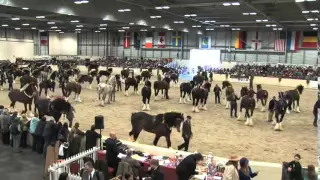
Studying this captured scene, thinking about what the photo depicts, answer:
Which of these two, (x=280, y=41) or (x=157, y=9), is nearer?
(x=157, y=9)

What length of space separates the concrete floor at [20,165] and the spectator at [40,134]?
0.22 metres

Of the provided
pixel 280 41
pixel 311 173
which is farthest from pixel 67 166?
→ pixel 280 41

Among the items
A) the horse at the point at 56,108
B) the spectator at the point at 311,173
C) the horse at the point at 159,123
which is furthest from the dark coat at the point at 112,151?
the horse at the point at 56,108

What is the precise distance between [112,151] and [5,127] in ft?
15.8

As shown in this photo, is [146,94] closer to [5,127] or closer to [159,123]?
[159,123]

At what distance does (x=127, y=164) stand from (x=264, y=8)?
2277 centimetres

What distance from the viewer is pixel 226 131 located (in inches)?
512

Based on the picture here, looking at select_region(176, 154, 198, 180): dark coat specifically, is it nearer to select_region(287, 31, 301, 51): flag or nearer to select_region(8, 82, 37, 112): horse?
select_region(8, 82, 37, 112): horse

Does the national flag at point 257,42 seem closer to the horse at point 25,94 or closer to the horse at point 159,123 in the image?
the horse at point 25,94

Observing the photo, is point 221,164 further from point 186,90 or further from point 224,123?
point 186,90

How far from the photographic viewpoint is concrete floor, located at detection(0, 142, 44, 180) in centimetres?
830

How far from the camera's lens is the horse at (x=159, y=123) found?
948 centimetres

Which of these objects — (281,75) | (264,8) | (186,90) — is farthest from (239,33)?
(186,90)

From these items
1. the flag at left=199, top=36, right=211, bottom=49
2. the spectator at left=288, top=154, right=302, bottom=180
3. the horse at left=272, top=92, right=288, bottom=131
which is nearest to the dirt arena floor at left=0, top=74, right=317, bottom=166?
the horse at left=272, top=92, right=288, bottom=131
